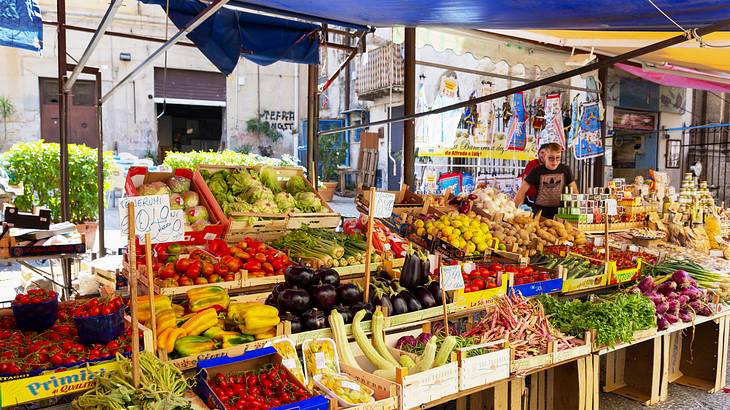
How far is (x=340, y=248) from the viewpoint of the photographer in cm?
457

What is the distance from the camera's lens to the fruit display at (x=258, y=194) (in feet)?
16.5

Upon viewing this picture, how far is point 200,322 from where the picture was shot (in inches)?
121

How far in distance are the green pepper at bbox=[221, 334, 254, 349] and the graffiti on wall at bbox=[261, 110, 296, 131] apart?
18723 millimetres

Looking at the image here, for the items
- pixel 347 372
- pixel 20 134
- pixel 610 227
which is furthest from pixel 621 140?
pixel 20 134

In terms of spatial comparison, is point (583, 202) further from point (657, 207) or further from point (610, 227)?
point (657, 207)

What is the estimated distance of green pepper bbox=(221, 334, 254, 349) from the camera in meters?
3.04

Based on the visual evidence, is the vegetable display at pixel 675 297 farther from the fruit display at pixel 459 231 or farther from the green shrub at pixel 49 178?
the green shrub at pixel 49 178

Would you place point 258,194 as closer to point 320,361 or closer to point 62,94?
point 320,361

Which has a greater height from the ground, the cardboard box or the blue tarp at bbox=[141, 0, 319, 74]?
the blue tarp at bbox=[141, 0, 319, 74]

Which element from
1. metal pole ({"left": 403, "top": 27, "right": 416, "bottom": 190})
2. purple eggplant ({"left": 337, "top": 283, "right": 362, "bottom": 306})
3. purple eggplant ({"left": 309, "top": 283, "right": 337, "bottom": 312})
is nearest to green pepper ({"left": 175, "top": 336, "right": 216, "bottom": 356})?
purple eggplant ({"left": 309, "top": 283, "right": 337, "bottom": 312})

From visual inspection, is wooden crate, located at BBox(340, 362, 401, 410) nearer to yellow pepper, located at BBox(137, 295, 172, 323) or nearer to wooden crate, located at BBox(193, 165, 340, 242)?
yellow pepper, located at BBox(137, 295, 172, 323)

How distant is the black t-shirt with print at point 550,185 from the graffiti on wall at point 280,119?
611 inches

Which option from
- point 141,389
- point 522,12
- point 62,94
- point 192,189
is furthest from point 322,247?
point 62,94

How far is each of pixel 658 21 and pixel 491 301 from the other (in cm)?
270
